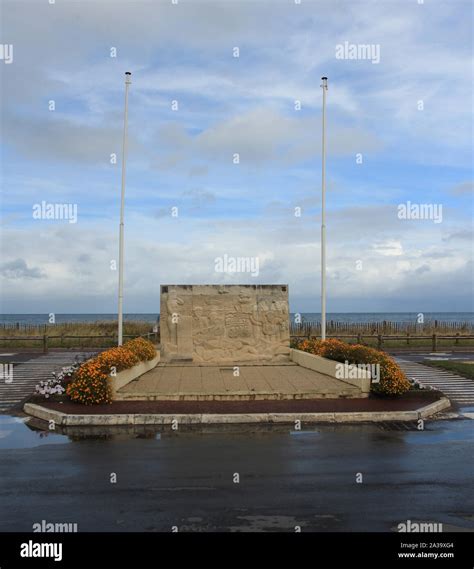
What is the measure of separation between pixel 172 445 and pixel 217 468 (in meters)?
1.81

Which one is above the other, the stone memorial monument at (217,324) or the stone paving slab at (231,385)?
the stone memorial monument at (217,324)

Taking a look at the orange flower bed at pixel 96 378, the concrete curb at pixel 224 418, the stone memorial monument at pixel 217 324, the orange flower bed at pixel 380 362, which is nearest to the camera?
the concrete curb at pixel 224 418

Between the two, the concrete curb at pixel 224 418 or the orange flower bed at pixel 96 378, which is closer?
the concrete curb at pixel 224 418

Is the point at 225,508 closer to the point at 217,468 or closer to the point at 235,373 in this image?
the point at 217,468

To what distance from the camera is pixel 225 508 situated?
7.37 meters

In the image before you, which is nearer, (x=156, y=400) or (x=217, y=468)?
(x=217, y=468)

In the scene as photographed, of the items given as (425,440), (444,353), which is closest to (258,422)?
(425,440)

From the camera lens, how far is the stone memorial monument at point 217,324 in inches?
856

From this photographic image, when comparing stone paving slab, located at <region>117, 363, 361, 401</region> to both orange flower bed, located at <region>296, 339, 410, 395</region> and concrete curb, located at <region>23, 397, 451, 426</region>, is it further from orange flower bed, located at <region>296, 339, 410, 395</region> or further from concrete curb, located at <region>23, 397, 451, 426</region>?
concrete curb, located at <region>23, 397, 451, 426</region>

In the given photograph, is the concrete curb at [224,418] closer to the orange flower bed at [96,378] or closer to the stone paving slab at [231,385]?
the orange flower bed at [96,378]

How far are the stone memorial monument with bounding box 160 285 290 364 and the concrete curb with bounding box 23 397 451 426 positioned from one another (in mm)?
8486

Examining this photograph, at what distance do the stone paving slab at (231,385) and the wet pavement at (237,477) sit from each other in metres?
2.35

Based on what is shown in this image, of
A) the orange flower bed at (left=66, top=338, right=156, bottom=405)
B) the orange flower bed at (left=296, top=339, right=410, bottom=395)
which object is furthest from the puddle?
the orange flower bed at (left=296, top=339, right=410, bottom=395)

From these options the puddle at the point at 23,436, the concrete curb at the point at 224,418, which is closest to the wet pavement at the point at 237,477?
the puddle at the point at 23,436
